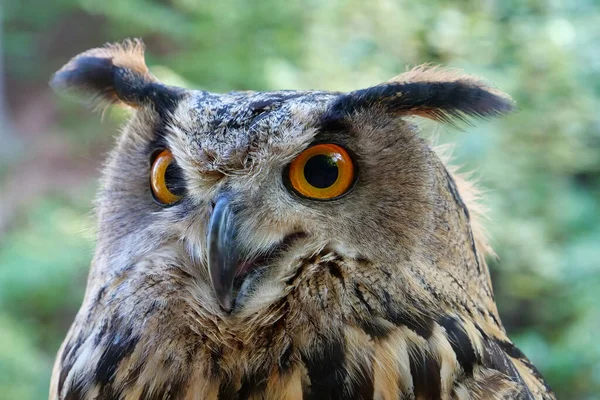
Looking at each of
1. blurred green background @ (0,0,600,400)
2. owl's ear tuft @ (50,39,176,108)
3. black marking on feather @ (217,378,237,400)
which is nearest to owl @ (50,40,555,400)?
black marking on feather @ (217,378,237,400)

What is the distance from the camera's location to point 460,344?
2.88ft

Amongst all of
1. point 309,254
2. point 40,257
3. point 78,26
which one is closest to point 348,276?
point 309,254

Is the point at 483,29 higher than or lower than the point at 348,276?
higher

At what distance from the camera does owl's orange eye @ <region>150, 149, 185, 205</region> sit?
90 cm

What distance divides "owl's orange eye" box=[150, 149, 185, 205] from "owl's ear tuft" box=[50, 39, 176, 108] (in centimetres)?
13

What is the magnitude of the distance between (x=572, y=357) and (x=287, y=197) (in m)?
1.91

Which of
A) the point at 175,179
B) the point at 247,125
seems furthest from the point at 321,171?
the point at 175,179

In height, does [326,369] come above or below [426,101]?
below

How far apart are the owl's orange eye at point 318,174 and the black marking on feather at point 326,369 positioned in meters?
0.21

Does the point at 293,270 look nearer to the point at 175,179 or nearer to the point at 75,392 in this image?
the point at 175,179

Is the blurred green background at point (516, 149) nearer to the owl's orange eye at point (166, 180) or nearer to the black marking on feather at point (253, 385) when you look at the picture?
the owl's orange eye at point (166, 180)

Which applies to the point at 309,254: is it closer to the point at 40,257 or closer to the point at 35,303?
the point at 40,257

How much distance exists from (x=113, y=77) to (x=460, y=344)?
0.78 meters

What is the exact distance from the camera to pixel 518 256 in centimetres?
252
